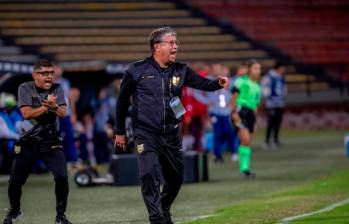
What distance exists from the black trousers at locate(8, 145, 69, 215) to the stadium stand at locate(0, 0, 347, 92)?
21.4 meters

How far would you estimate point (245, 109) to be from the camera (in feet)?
64.0

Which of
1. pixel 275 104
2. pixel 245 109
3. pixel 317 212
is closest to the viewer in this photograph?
pixel 317 212

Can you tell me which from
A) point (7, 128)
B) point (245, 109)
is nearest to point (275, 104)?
point (245, 109)

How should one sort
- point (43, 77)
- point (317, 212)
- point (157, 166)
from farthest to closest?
point (317, 212) < point (43, 77) < point (157, 166)

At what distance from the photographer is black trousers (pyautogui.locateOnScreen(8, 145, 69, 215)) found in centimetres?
1248

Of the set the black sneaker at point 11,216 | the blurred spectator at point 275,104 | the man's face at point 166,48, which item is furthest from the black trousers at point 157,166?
the blurred spectator at point 275,104

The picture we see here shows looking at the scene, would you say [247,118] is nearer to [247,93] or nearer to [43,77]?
[247,93]

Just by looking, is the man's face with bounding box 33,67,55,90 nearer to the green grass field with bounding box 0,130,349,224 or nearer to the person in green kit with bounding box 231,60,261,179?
the green grass field with bounding box 0,130,349,224

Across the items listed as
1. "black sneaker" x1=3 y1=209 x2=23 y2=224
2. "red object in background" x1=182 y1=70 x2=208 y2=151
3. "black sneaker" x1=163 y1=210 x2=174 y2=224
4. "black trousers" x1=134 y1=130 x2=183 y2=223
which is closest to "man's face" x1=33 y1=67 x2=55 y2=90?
"black sneaker" x1=3 y1=209 x2=23 y2=224

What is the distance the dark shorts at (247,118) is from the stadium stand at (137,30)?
15.5 metres

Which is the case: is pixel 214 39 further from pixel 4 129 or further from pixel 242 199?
pixel 242 199

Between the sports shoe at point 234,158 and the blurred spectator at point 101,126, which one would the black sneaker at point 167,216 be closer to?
the blurred spectator at point 101,126

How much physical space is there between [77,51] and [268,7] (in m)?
7.36

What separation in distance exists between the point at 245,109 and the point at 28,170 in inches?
293
